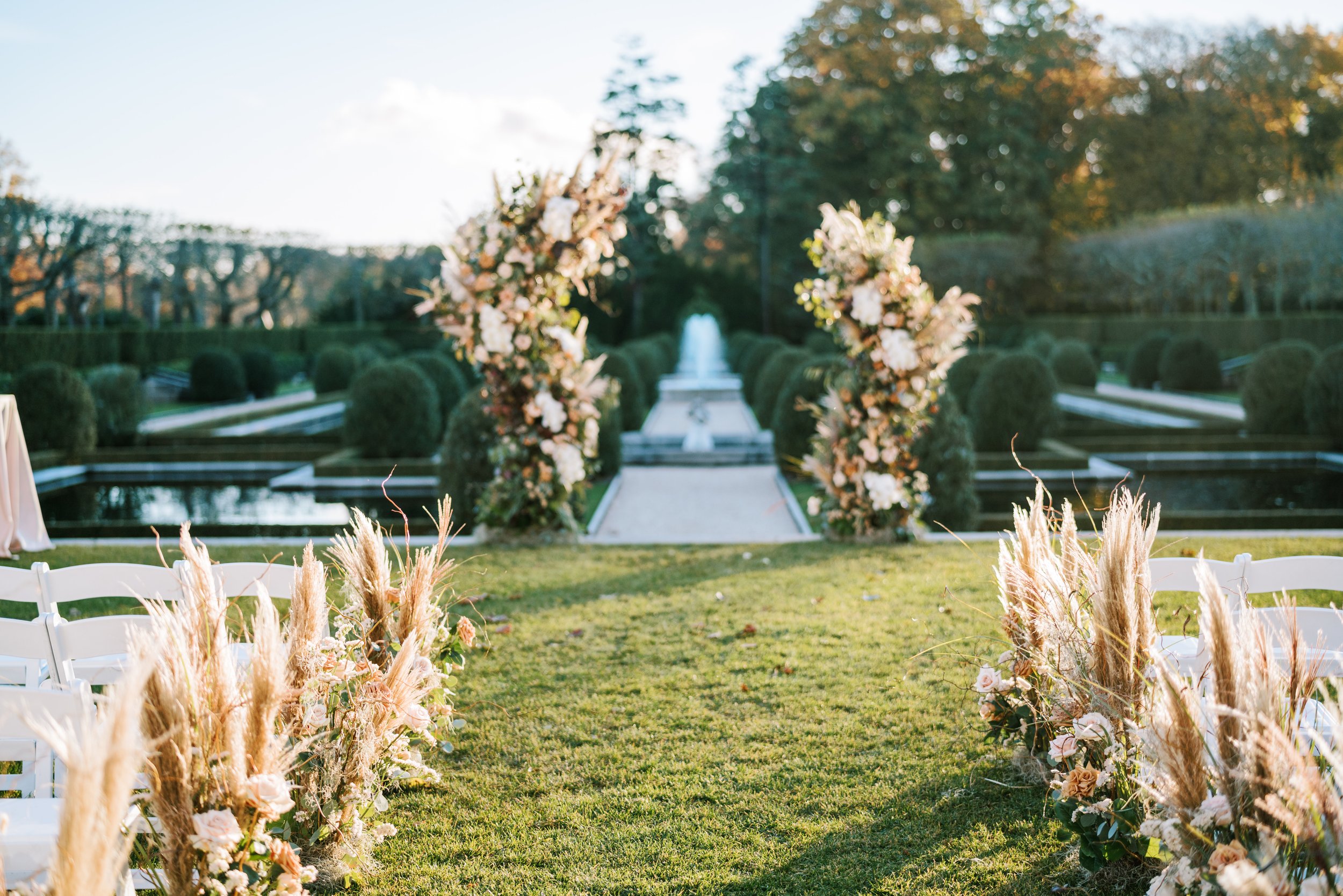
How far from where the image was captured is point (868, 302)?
6.79 metres

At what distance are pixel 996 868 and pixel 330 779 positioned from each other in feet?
6.29

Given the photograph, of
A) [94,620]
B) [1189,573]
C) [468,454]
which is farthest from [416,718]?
[468,454]

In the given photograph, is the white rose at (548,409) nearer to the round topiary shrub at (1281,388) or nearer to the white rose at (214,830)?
the white rose at (214,830)

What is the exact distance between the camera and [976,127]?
34.8m

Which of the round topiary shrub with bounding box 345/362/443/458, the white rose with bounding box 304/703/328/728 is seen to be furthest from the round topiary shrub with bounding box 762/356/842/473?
the white rose with bounding box 304/703/328/728

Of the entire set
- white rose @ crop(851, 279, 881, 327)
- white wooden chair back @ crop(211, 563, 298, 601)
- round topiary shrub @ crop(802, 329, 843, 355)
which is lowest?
white wooden chair back @ crop(211, 563, 298, 601)

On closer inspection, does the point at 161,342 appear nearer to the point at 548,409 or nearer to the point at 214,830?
the point at 548,409

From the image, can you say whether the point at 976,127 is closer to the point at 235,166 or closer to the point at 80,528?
the point at 235,166

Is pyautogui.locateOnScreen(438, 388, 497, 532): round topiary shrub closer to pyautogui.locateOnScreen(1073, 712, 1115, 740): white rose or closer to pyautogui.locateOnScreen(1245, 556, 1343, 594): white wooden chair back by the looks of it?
pyautogui.locateOnScreen(1245, 556, 1343, 594): white wooden chair back

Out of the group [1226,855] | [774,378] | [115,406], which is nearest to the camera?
[1226,855]

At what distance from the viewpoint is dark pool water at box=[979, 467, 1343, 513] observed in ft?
32.7

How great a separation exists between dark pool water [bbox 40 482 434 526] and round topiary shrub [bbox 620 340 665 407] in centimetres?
754

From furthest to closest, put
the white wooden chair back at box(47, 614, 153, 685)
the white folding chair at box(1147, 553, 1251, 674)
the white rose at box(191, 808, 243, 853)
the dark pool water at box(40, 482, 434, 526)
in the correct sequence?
the dark pool water at box(40, 482, 434, 526)
the white folding chair at box(1147, 553, 1251, 674)
the white wooden chair back at box(47, 614, 153, 685)
the white rose at box(191, 808, 243, 853)

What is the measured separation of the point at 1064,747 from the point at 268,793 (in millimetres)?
1983
